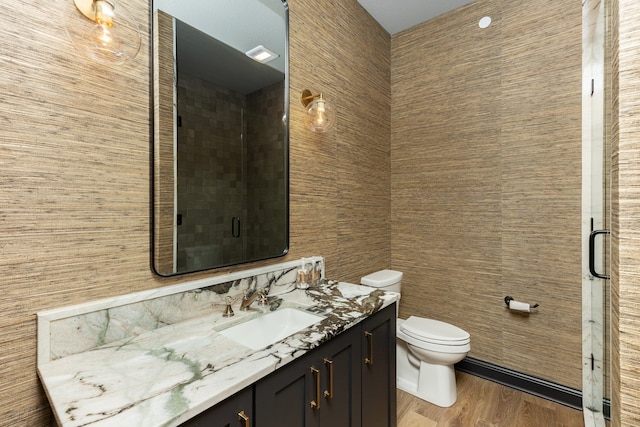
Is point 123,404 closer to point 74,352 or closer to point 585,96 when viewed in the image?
point 74,352

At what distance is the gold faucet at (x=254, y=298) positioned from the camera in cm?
130

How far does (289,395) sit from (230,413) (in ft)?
0.76

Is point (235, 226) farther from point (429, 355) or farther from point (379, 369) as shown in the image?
point (429, 355)

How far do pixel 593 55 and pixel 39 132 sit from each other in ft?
8.47

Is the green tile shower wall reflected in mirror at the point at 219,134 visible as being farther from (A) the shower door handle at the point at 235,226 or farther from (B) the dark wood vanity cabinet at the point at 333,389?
(B) the dark wood vanity cabinet at the point at 333,389

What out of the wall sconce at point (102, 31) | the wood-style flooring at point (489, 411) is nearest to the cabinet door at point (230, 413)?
the wall sconce at point (102, 31)

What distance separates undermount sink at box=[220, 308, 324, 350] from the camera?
1.20 metres

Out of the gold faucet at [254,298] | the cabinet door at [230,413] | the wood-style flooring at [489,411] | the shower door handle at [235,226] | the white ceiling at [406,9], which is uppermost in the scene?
the white ceiling at [406,9]

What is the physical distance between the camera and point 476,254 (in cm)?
220

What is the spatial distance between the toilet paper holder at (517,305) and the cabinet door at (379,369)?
107 cm

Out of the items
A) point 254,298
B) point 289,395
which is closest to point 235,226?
point 254,298

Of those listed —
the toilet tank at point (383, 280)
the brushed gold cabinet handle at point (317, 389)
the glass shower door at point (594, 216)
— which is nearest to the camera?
the brushed gold cabinet handle at point (317, 389)

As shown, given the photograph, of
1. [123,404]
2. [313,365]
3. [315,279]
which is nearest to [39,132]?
[123,404]

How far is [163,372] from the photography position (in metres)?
0.80
